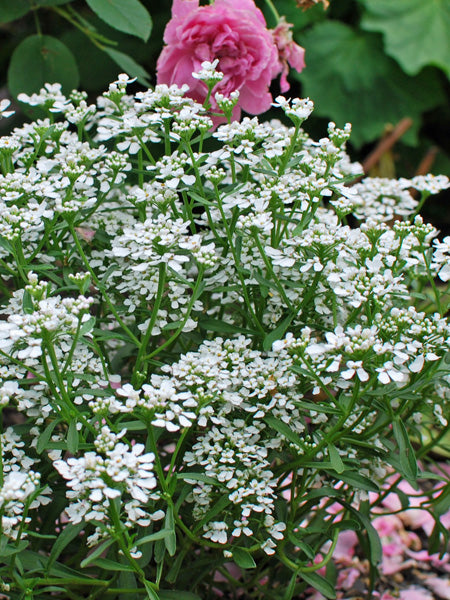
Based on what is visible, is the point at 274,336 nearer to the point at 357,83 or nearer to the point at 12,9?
the point at 12,9

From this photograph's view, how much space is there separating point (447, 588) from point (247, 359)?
1.84 feet

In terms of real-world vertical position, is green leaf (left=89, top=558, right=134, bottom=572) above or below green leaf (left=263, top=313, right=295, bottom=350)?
below

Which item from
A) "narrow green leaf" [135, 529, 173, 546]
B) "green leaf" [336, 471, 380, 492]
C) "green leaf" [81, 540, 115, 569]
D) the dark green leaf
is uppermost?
"green leaf" [336, 471, 380, 492]

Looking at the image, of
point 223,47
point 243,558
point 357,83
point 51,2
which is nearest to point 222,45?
point 223,47

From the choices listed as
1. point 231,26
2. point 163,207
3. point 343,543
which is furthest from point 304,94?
point 163,207

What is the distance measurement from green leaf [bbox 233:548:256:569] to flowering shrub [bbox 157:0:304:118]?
503 mm

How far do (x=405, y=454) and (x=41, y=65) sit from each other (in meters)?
0.80

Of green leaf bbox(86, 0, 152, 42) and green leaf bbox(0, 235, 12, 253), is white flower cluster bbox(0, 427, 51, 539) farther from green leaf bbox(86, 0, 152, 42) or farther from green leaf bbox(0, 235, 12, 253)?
green leaf bbox(86, 0, 152, 42)

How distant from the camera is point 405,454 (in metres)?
0.61

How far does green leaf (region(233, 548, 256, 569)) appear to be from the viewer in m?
0.58

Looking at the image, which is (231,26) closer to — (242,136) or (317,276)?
(242,136)

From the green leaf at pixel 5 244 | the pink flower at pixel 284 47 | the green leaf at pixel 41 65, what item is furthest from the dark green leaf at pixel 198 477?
the green leaf at pixel 41 65

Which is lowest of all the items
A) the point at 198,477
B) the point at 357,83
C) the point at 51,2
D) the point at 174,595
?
the point at 174,595

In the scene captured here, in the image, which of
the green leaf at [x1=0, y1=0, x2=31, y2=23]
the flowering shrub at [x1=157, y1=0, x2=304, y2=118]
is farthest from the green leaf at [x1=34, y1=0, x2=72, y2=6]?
the flowering shrub at [x1=157, y1=0, x2=304, y2=118]
